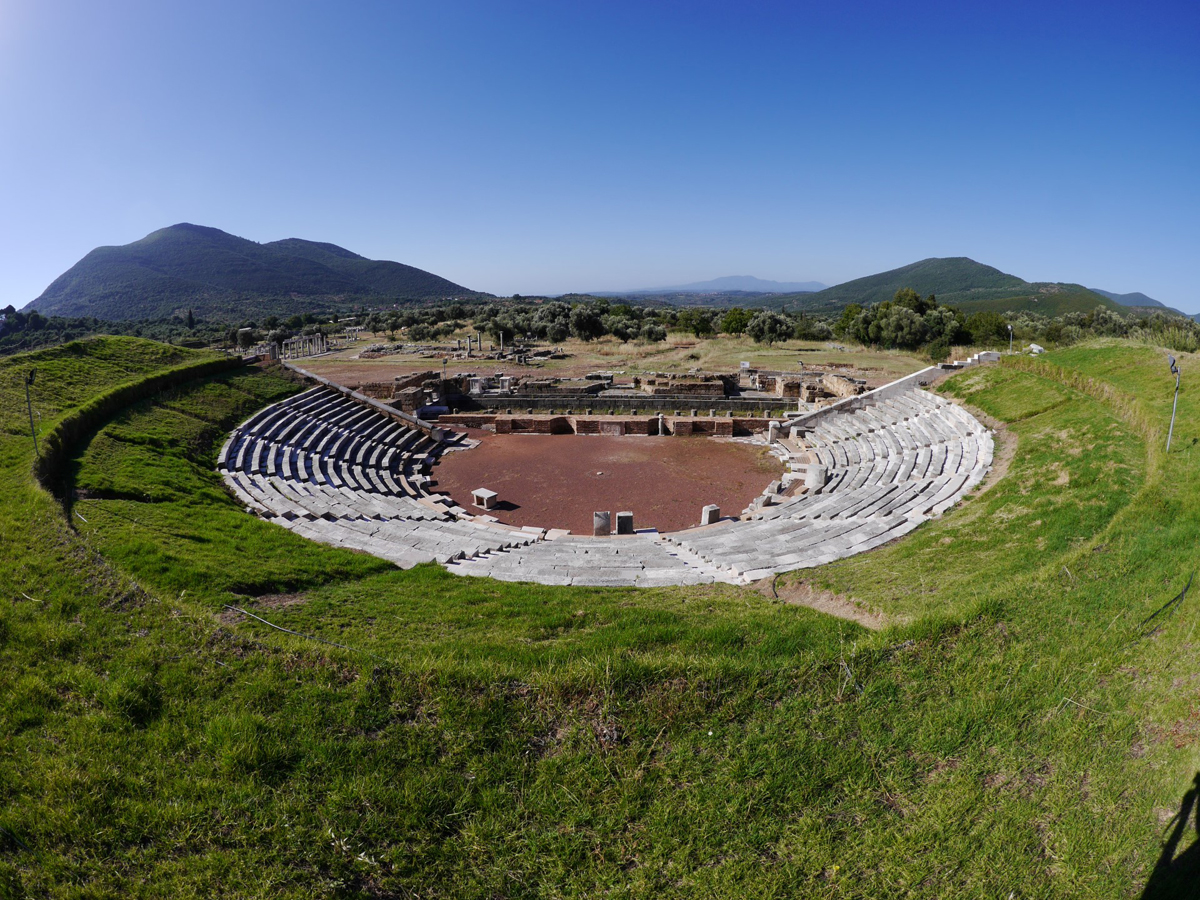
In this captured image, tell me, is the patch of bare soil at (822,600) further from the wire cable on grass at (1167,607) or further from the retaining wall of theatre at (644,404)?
the retaining wall of theatre at (644,404)

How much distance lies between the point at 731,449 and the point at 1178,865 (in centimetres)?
2233

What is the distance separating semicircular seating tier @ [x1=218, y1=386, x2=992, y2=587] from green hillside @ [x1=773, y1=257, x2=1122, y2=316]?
328 feet

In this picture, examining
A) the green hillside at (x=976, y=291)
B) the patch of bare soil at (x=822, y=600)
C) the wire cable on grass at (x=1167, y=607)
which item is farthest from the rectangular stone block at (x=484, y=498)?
the green hillside at (x=976, y=291)

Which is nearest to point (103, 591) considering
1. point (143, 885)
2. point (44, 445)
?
point (143, 885)

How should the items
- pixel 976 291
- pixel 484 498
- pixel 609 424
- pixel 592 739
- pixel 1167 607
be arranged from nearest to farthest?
pixel 592 739 → pixel 1167 607 → pixel 484 498 → pixel 609 424 → pixel 976 291

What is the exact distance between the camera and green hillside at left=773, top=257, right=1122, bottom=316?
114 meters

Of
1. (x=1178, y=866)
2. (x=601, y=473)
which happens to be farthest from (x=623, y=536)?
(x=1178, y=866)

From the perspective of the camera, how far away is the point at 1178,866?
173 inches

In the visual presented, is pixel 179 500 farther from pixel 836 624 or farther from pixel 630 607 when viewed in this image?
pixel 836 624

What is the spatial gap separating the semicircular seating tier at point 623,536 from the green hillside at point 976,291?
99891mm

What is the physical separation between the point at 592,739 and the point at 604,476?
17420mm

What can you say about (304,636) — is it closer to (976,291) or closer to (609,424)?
(609,424)

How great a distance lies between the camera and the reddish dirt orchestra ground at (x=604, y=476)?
19.3 meters

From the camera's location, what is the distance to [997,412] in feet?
66.1
